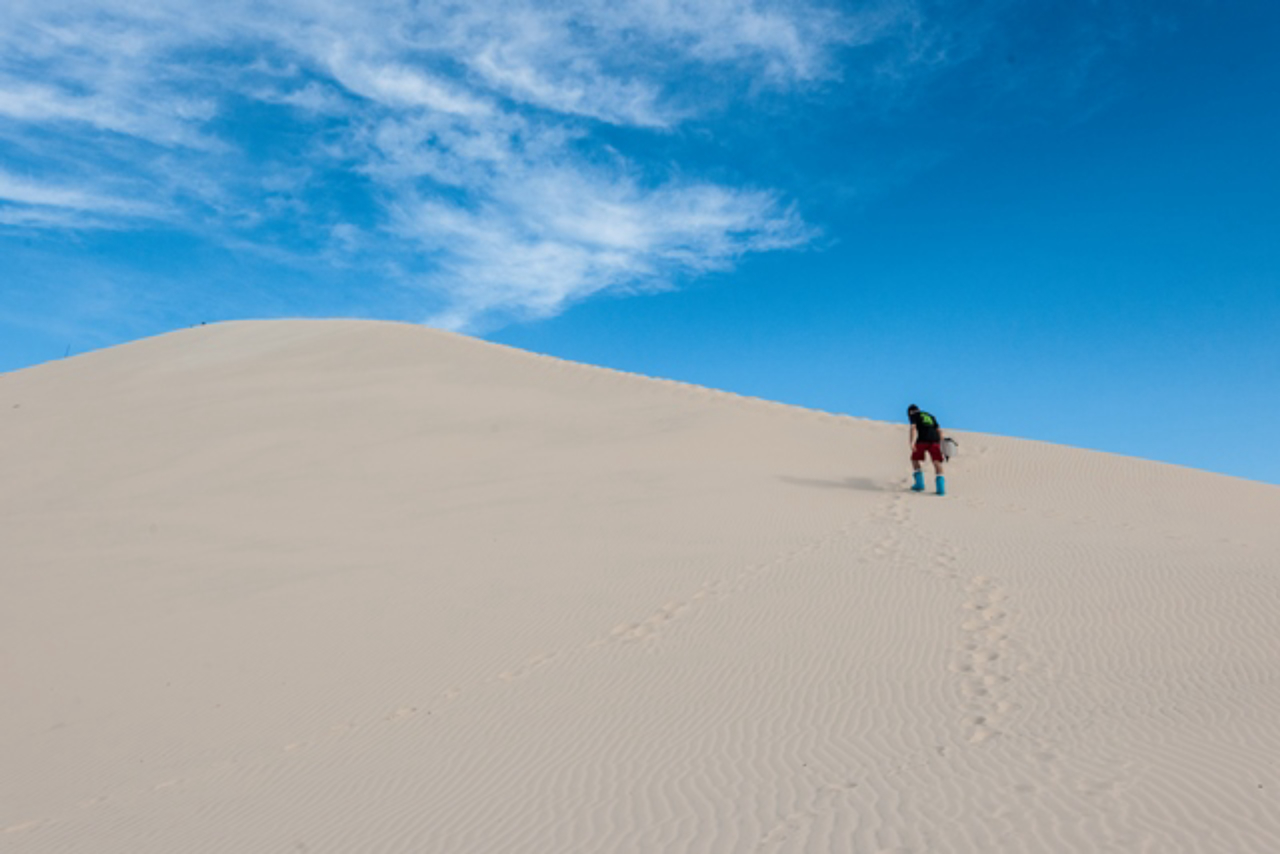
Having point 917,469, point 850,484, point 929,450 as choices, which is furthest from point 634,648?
point 929,450

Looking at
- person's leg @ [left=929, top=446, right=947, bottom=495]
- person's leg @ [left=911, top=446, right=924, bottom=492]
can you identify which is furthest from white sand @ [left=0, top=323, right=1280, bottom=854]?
person's leg @ [left=911, top=446, right=924, bottom=492]

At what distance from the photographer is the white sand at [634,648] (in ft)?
17.9

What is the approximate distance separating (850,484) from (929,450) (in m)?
1.66

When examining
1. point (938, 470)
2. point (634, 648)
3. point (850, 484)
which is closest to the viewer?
point (634, 648)

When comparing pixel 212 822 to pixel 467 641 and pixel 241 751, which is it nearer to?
pixel 241 751

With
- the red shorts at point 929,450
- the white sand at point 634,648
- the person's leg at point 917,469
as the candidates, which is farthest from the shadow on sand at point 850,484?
the red shorts at point 929,450

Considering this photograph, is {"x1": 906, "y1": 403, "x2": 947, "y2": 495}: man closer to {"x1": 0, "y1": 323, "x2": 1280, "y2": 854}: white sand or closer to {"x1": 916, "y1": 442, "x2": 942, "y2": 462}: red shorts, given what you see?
{"x1": 916, "y1": 442, "x2": 942, "y2": 462}: red shorts

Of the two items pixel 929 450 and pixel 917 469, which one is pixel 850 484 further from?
pixel 929 450

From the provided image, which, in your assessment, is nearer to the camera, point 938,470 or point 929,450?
point 938,470

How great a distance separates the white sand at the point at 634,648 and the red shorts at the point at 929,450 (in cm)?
77

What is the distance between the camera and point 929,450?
16094 millimetres

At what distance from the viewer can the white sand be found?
5469mm

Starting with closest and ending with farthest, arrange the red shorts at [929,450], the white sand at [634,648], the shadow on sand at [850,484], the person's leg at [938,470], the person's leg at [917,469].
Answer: the white sand at [634,648] → the person's leg at [938,470] → the red shorts at [929,450] → the person's leg at [917,469] → the shadow on sand at [850,484]

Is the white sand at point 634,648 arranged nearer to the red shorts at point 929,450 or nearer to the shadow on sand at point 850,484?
the shadow on sand at point 850,484
